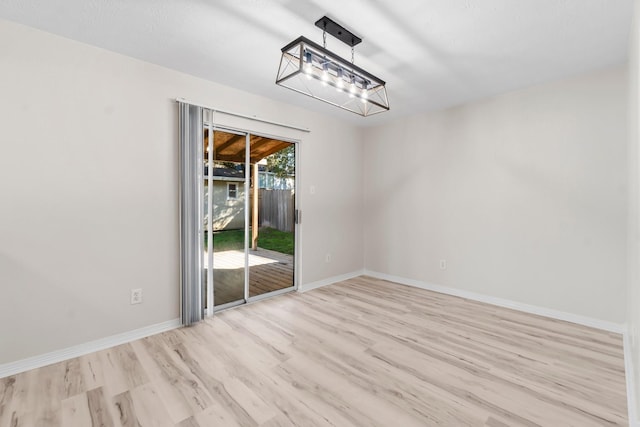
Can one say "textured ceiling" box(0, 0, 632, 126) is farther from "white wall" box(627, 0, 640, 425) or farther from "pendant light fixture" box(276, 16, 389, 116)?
"white wall" box(627, 0, 640, 425)

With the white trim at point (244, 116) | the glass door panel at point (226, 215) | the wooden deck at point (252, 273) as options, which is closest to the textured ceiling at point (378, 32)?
the white trim at point (244, 116)

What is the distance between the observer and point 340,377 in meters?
2.09

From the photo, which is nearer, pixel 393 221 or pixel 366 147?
pixel 393 221

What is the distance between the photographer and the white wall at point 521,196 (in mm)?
2898

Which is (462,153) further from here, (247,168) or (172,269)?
(172,269)

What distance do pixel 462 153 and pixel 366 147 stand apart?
5.45ft

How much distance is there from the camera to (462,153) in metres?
3.91

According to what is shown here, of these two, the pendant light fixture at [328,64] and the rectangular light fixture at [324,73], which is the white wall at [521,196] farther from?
the pendant light fixture at [328,64]

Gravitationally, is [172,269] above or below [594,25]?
below

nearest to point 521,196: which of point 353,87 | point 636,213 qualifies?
point 636,213

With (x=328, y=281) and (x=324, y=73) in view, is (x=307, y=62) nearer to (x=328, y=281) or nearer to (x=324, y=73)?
(x=324, y=73)

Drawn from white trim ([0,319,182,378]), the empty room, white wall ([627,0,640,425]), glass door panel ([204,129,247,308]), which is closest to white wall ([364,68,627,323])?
the empty room

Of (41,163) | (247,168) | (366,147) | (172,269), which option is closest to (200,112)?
(247,168)

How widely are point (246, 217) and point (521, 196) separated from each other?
3.37 m
